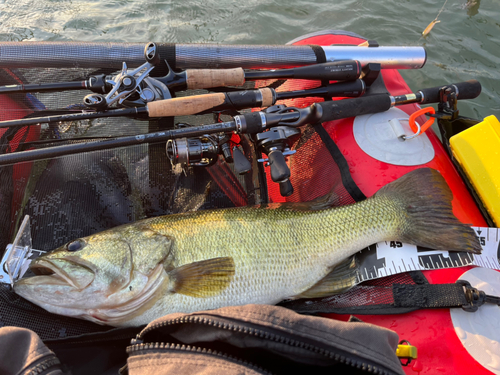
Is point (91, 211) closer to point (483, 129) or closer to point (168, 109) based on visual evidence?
point (168, 109)

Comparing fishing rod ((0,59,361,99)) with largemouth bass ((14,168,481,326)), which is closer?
largemouth bass ((14,168,481,326))

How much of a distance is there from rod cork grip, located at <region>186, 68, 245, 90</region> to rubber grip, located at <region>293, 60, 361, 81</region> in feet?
1.64

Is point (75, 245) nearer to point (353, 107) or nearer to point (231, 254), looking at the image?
point (231, 254)

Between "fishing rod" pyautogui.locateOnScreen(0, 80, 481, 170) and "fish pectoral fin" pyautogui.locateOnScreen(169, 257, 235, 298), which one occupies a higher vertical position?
"fishing rod" pyautogui.locateOnScreen(0, 80, 481, 170)

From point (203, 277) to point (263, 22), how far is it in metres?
5.18

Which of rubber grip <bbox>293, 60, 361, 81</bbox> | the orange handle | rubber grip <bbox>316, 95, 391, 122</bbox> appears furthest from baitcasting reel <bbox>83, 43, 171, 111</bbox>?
the orange handle

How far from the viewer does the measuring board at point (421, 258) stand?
205cm

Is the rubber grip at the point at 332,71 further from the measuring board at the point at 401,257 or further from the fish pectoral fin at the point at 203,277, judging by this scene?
the fish pectoral fin at the point at 203,277

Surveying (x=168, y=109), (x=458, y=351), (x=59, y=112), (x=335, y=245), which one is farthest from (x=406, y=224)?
(x=59, y=112)

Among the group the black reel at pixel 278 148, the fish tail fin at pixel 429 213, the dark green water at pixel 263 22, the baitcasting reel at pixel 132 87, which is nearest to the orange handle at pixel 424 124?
the fish tail fin at pixel 429 213

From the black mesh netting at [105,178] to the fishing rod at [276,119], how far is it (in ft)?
0.72

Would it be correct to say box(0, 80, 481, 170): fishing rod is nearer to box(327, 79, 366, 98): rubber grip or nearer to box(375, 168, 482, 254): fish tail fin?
box(327, 79, 366, 98): rubber grip

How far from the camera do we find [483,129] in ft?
7.92

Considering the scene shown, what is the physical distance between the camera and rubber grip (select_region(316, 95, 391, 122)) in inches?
98.3
